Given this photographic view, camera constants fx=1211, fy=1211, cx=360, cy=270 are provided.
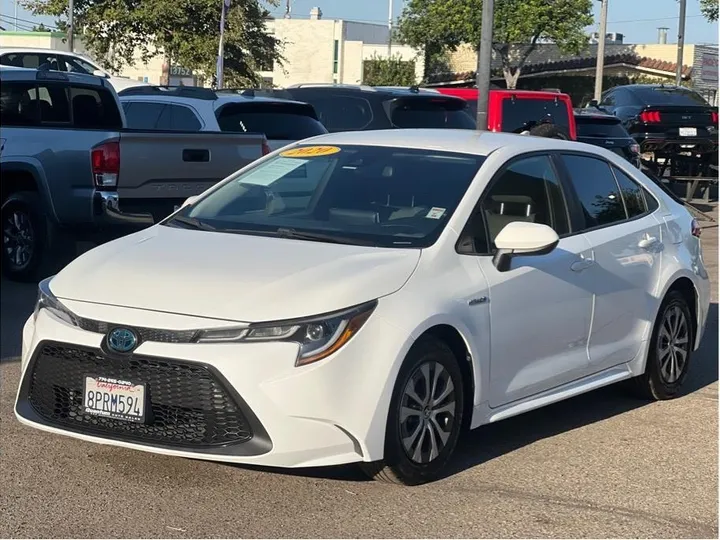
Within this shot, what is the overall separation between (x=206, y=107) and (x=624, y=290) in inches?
273

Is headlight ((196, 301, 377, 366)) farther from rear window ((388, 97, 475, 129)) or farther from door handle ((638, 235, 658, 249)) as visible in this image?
rear window ((388, 97, 475, 129))

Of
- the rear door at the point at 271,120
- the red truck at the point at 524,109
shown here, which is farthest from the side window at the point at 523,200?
the red truck at the point at 524,109

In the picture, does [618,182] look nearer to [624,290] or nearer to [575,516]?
[624,290]

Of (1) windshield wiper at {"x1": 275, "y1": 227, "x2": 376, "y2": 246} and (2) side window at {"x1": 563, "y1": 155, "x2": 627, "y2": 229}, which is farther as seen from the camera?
(2) side window at {"x1": 563, "y1": 155, "x2": 627, "y2": 229}

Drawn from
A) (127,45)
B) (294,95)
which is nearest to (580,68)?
(127,45)

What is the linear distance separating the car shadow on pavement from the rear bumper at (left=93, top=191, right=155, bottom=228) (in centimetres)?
444

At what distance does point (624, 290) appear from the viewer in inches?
261

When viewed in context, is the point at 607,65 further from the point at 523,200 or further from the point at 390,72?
the point at 523,200

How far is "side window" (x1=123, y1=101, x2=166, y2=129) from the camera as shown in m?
13.2

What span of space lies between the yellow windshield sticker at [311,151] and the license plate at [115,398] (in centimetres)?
202

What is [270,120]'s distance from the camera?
42.1ft

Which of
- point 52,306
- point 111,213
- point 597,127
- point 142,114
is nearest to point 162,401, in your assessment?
point 52,306

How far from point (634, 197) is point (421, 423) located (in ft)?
8.45

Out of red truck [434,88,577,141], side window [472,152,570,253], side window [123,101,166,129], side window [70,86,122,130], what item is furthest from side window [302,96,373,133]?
side window [472,152,570,253]
